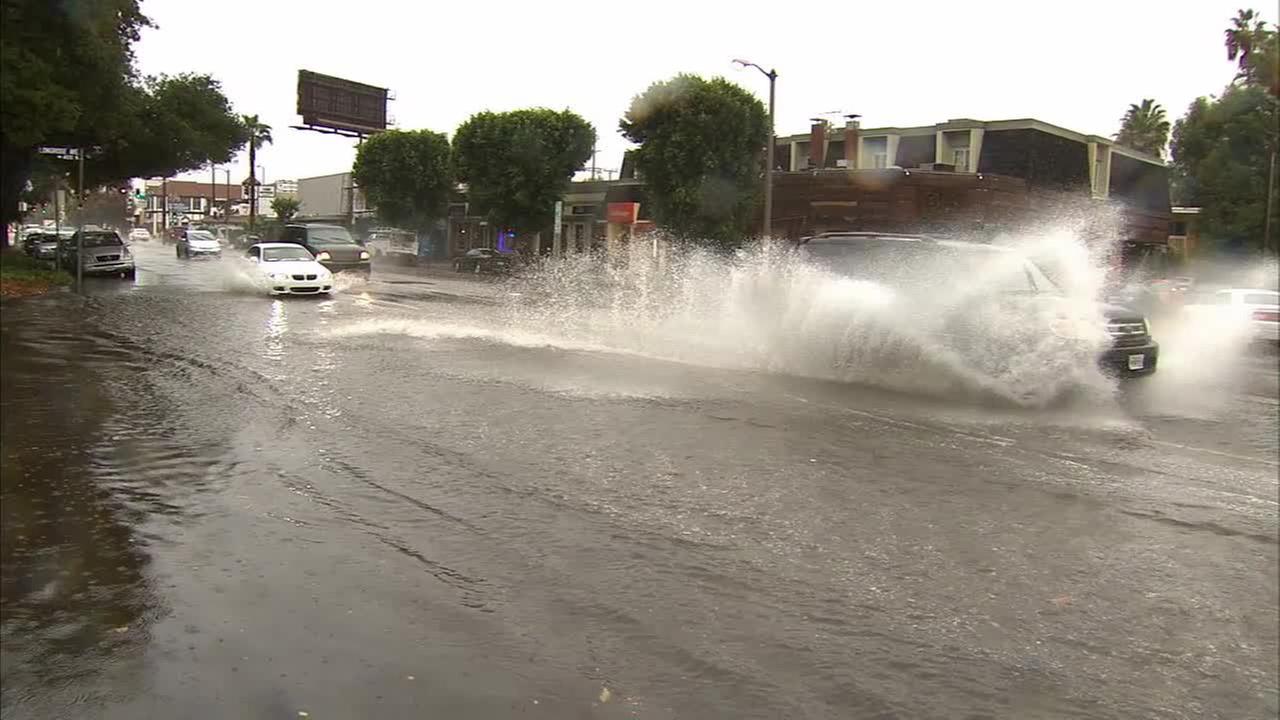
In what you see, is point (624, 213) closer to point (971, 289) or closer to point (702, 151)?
point (702, 151)

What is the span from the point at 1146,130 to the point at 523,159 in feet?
170

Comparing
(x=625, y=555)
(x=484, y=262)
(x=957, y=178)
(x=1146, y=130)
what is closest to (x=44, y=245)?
(x=484, y=262)

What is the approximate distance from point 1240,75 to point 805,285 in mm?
26536

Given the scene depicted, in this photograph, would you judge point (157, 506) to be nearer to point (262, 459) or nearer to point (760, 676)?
point (262, 459)

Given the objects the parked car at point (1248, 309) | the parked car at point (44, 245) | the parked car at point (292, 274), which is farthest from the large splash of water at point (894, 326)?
the parked car at point (44, 245)

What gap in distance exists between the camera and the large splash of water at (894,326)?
9.56 meters

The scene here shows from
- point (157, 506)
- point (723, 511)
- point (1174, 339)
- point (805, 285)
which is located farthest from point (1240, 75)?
point (157, 506)

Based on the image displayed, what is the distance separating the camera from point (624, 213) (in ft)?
151

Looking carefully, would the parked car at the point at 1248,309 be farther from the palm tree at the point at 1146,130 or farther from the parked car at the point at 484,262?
the palm tree at the point at 1146,130

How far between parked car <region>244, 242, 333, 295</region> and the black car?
18.9ft

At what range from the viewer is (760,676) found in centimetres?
365

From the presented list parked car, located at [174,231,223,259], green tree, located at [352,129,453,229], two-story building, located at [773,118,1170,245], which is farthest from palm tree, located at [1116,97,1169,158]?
parked car, located at [174,231,223,259]

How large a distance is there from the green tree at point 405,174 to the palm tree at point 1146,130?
50.2 meters

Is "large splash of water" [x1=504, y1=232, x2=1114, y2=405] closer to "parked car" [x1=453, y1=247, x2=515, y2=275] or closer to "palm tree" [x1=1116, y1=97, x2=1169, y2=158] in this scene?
"parked car" [x1=453, y1=247, x2=515, y2=275]
